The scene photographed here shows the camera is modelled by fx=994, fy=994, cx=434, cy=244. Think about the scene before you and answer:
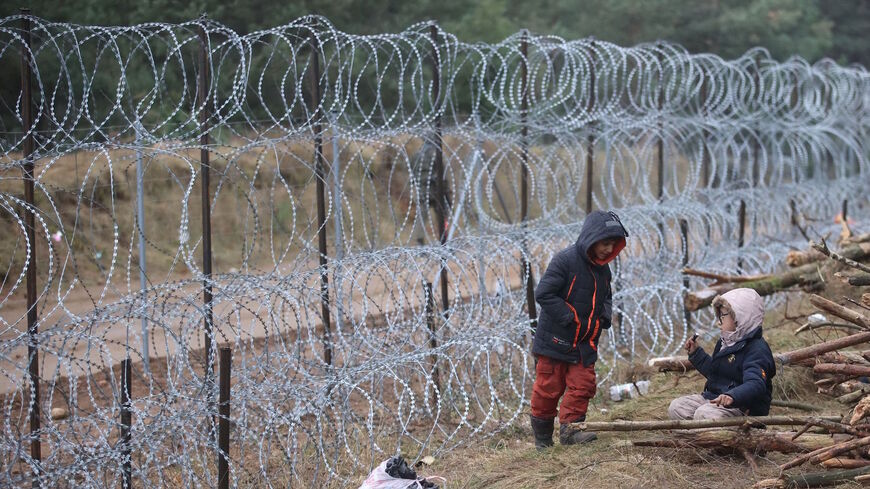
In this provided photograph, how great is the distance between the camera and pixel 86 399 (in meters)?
7.77

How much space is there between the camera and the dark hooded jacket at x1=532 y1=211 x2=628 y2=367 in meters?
5.25

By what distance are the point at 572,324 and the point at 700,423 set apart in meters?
0.90

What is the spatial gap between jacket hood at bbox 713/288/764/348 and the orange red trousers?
82cm

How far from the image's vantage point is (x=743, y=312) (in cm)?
480

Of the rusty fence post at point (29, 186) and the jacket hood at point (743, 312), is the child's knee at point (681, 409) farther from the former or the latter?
the rusty fence post at point (29, 186)

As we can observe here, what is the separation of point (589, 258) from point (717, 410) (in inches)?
40.1

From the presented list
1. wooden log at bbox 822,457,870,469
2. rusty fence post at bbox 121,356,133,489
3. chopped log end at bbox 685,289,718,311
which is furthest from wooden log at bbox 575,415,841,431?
chopped log end at bbox 685,289,718,311

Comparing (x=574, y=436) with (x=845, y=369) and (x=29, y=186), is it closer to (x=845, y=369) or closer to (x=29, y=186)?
(x=845, y=369)

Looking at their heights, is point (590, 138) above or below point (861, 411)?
above

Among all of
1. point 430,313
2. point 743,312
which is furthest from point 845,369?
point 430,313

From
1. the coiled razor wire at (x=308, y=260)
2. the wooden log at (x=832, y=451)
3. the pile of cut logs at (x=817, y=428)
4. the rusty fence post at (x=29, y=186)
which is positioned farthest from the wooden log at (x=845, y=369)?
the rusty fence post at (x=29, y=186)

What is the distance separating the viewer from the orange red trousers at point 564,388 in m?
5.36

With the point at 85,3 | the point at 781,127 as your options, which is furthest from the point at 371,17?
the point at 781,127

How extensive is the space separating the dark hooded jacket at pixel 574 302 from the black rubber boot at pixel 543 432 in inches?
15.4
